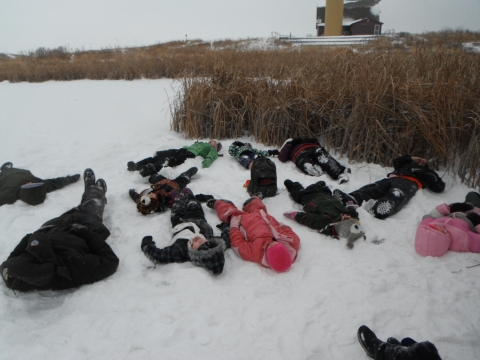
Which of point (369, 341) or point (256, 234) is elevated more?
point (256, 234)

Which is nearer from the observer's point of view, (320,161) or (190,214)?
(190,214)

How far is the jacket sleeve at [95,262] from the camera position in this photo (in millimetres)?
2070

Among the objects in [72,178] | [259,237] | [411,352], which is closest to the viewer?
[411,352]

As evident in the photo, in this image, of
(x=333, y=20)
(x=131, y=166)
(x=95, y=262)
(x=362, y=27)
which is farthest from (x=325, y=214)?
(x=362, y=27)

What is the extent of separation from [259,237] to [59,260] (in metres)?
1.36

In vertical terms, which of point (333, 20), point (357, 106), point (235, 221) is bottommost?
point (235, 221)

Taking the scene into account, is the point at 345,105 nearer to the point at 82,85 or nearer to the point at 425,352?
the point at 425,352

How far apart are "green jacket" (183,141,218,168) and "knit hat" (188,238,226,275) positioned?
2.10 meters

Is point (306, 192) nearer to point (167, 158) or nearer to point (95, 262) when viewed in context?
point (167, 158)

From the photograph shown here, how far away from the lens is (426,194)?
11.2 ft

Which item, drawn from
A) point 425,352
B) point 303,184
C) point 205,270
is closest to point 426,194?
point 303,184

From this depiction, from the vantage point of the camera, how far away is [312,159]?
402cm

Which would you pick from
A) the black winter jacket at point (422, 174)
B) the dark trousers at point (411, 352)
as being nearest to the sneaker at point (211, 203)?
the dark trousers at point (411, 352)

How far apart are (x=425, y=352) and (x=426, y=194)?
2.32 m
